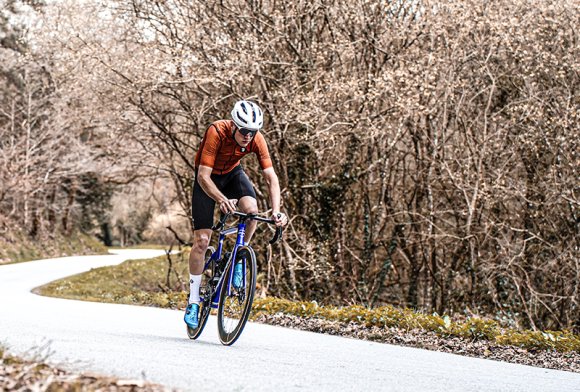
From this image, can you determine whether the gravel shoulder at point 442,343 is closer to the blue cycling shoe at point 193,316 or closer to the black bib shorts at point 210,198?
the blue cycling shoe at point 193,316

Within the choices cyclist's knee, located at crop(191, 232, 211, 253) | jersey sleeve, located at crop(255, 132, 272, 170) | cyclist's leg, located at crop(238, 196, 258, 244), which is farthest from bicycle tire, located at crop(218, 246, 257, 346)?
jersey sleeve, located at crop(255, 132, 272, 170)

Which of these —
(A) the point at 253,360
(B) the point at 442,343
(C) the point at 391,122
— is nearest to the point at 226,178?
(A) the point at 253,360

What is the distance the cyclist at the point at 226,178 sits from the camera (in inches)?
281

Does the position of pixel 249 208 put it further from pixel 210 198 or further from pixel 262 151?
pixel 262 151

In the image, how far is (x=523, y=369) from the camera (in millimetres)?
7617

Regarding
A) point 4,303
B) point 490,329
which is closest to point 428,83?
point 490,329

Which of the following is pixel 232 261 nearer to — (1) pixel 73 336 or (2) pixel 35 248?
(1) pixel 73 336

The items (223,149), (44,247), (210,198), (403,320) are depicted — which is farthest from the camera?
(44,247)

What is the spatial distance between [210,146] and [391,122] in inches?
398

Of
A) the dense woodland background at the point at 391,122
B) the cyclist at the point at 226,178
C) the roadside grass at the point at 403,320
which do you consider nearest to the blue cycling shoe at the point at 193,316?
the cyclist at the point at 226,178

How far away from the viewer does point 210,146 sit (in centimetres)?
733

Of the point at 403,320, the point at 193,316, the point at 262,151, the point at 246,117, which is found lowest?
the point at 403,320

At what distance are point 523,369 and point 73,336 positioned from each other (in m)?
4.24

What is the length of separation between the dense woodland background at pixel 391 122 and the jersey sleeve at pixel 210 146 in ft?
26.1
